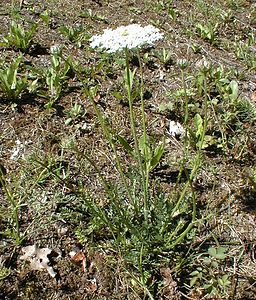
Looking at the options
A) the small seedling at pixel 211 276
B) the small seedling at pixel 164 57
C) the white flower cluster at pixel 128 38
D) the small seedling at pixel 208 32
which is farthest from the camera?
the small seedling at pixel 208 32

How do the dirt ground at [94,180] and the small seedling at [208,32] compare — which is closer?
the dirt ground at [94,180]

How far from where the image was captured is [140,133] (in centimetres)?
288

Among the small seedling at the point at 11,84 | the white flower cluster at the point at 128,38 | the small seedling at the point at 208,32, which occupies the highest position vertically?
the white flower cluster at the point at 128,38

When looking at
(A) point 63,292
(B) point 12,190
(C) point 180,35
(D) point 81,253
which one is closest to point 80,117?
(B) point 12,190

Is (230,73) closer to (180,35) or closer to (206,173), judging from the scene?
(180,35)

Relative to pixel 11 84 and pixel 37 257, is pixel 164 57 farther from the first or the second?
pixel 37 257

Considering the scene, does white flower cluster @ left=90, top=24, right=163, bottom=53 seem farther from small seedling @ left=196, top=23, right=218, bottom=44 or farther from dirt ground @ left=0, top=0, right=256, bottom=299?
small seedling @ left=196, top=23, right=218, bottom=44

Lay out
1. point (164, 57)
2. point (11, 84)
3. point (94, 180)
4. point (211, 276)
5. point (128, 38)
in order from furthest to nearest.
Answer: point (164, 57)
point (11, 84)
point (94, 180)
point (211, 276)
point (128, 38)

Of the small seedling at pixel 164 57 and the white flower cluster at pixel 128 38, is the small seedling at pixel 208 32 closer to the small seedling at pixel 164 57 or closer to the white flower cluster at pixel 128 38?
the small seedling at pixel 164 57

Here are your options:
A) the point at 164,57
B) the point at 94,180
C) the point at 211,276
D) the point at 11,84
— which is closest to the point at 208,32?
the point at 164,57

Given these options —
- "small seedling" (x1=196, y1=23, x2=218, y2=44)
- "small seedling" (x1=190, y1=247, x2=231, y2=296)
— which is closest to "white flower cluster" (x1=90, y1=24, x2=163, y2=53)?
"small seedling" (x1=190, y1=247, x2=231, y2=296)

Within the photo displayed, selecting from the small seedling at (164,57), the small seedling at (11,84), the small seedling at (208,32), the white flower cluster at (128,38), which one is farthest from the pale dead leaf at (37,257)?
the small seedling at (208,32)

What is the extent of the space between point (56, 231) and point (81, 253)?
19 cm

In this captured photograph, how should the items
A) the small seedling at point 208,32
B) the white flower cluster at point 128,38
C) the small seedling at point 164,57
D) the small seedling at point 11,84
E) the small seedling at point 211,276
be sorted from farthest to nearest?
the small seedling at point 208,32 < the small seedling at point 164,57 < the small seedling at point 11,84 < the small seedling at point 211,276 < the white flower cluster at point 128,38
